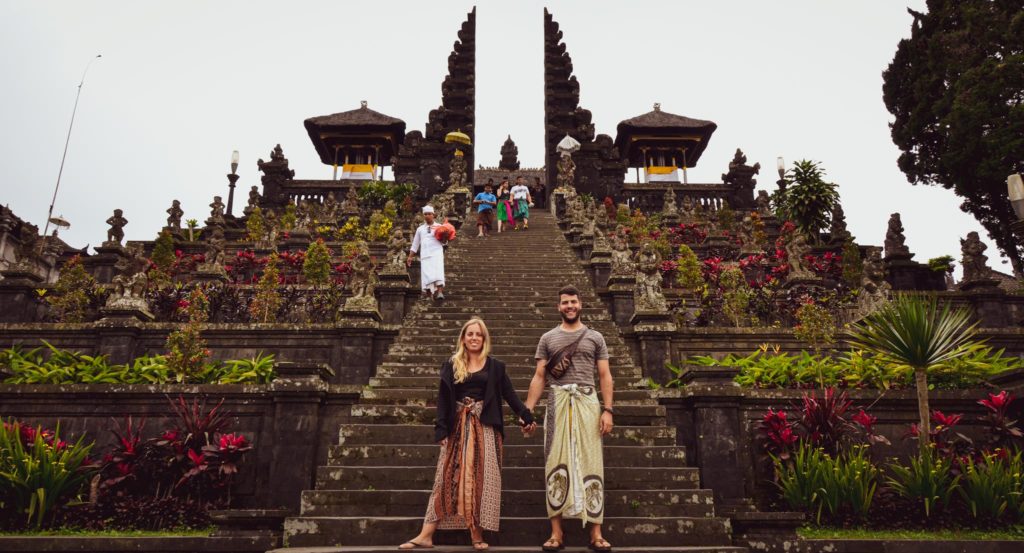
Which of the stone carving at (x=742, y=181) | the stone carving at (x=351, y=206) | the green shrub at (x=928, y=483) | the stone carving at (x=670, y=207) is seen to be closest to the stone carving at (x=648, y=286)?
the green shrub at (x=928, y=483)

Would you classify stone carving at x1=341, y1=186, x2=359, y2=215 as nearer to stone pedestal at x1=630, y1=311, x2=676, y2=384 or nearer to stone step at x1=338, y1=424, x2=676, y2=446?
stone pedestal at x1=630, y1=311, x2=676, y2=384

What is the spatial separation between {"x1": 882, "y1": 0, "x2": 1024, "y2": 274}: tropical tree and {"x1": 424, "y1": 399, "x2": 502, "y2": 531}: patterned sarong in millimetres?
19146

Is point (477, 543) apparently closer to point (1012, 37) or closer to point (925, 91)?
point (1012, 37)

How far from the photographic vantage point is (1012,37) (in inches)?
714

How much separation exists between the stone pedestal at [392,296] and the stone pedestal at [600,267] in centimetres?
369

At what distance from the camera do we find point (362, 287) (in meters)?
9.50

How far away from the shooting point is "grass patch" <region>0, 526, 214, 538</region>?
19.9 ft

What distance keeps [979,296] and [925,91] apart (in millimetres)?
13166

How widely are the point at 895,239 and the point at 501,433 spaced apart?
15137 millimetres

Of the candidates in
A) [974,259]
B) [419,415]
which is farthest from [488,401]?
[974,259]

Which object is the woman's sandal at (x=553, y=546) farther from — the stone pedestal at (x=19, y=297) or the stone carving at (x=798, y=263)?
the stone pedestal at (x=19, y=297)

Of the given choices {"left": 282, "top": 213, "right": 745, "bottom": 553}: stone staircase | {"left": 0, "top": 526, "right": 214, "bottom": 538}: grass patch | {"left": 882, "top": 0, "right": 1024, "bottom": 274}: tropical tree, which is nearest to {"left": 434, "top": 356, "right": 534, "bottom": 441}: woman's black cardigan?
{"left": 282, "top": 213, "right": 745, "bottom": 553}: stone staircase

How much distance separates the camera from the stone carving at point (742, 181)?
26.9 m

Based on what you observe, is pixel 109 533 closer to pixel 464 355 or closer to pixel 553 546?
pixel 464 355
